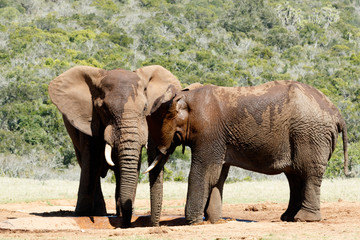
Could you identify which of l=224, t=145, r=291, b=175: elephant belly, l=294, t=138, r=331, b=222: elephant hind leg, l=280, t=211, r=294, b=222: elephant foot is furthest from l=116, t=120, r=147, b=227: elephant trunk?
l=280, t=211, r=294, b=222: elephant foot

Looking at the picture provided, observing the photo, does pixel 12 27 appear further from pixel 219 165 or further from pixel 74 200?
pixel 219 165

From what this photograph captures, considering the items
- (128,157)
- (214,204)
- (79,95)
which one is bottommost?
(214,204)

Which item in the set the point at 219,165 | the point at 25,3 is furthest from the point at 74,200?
the point at 25,3

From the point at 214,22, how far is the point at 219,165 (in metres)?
59.3

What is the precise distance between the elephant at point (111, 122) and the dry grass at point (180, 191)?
14.2 feet

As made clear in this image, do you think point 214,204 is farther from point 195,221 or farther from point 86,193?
point 86,193

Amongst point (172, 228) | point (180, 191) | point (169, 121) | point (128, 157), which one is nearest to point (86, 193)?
point (128, 157)

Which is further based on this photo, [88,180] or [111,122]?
[88,180]

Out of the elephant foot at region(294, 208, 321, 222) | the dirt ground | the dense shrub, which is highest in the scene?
the dense shrub

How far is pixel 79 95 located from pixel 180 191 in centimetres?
665

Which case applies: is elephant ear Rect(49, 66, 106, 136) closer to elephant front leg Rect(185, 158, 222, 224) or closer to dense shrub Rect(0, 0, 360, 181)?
elephant front leg Rect(185, 158, 222, 224)

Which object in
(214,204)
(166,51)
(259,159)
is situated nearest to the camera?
(259,159)

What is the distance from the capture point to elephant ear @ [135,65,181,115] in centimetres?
1047

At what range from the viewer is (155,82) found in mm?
10781
